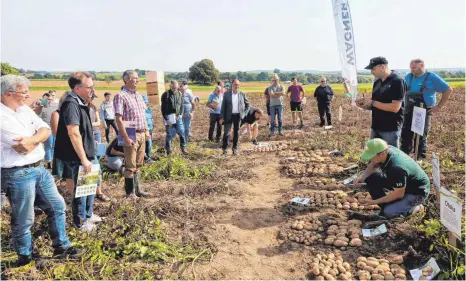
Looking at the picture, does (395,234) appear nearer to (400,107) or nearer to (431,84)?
(400,107)

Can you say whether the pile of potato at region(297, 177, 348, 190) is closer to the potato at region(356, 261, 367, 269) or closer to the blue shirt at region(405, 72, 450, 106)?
the blue shirt at region(405, 72, 450, 106)

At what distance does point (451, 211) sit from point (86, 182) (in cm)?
368

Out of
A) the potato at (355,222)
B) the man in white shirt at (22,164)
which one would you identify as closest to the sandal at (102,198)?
the man in white shirt at (22,164)

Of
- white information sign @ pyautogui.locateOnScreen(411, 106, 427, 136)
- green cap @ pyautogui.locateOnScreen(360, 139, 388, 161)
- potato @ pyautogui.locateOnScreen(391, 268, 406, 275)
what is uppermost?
white information sign @ pyautogui.locateOnScreen(411, 106, 427, 136)

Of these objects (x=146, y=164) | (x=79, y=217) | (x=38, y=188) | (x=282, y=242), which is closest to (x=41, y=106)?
(x=146, y=164)

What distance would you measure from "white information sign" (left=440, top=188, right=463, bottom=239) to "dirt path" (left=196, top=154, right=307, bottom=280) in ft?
4.63

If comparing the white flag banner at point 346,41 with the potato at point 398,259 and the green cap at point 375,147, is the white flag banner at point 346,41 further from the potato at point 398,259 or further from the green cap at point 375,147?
the potato at point 398,259

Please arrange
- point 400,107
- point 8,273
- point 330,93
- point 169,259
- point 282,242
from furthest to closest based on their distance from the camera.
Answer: point 330,93 < point 400,107 < point 282,242 < point 169,259 < point 8,273

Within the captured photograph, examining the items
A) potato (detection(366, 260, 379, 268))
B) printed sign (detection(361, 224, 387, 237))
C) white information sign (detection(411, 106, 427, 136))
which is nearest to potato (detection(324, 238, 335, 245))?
printed sign (detection(361, 224, 387, 237))

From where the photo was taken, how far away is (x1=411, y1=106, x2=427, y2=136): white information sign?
4.90m

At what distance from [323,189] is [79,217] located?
3685 mm

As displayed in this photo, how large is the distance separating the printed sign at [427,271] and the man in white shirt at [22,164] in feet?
11.7

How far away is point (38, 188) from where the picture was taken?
127 inches

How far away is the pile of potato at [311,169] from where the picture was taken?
248 inches
